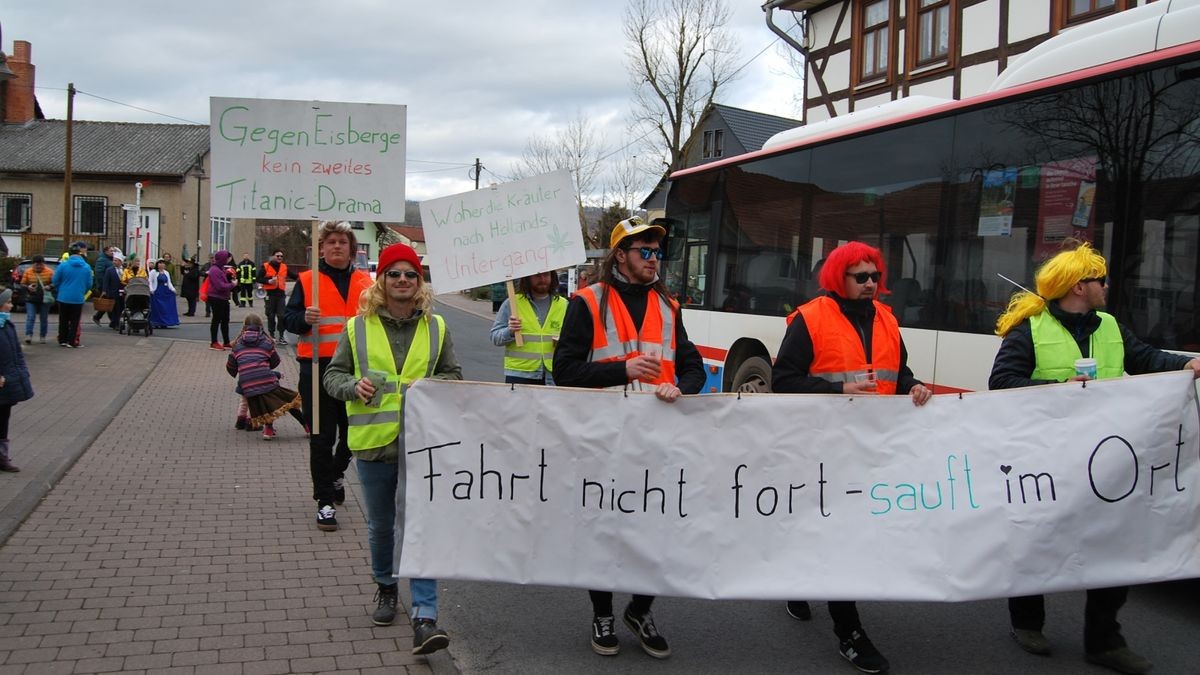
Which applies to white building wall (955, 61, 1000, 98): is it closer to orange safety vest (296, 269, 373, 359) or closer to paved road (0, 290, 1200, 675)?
paved road (0, 290, 1200, 675)

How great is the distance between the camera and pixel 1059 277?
14.5 ft

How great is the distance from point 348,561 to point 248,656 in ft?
4.68

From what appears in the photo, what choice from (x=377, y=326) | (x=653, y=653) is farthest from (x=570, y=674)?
(x=377, y=326)

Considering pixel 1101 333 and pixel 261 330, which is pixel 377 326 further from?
pixel 261 330

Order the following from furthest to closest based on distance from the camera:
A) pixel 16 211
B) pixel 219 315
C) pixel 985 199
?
pixel 16 211
pixel 219 315
pixel 985 199

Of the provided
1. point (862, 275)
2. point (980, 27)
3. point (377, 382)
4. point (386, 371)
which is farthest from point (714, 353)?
point (980, 27)

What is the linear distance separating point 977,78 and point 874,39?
320 centimetres

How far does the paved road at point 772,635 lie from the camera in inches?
170

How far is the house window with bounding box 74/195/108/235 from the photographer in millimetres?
44375

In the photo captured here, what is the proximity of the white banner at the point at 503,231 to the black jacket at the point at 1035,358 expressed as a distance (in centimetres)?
270

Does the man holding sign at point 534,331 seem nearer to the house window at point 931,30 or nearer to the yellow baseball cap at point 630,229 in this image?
the yellow baseball cap at point 630,229

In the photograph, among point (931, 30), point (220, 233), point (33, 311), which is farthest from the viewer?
point (220, 233)

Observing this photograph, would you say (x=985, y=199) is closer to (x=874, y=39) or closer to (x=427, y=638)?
(x=427, y=638)

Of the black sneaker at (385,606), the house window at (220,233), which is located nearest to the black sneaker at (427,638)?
the black sneaker at (385,606)
